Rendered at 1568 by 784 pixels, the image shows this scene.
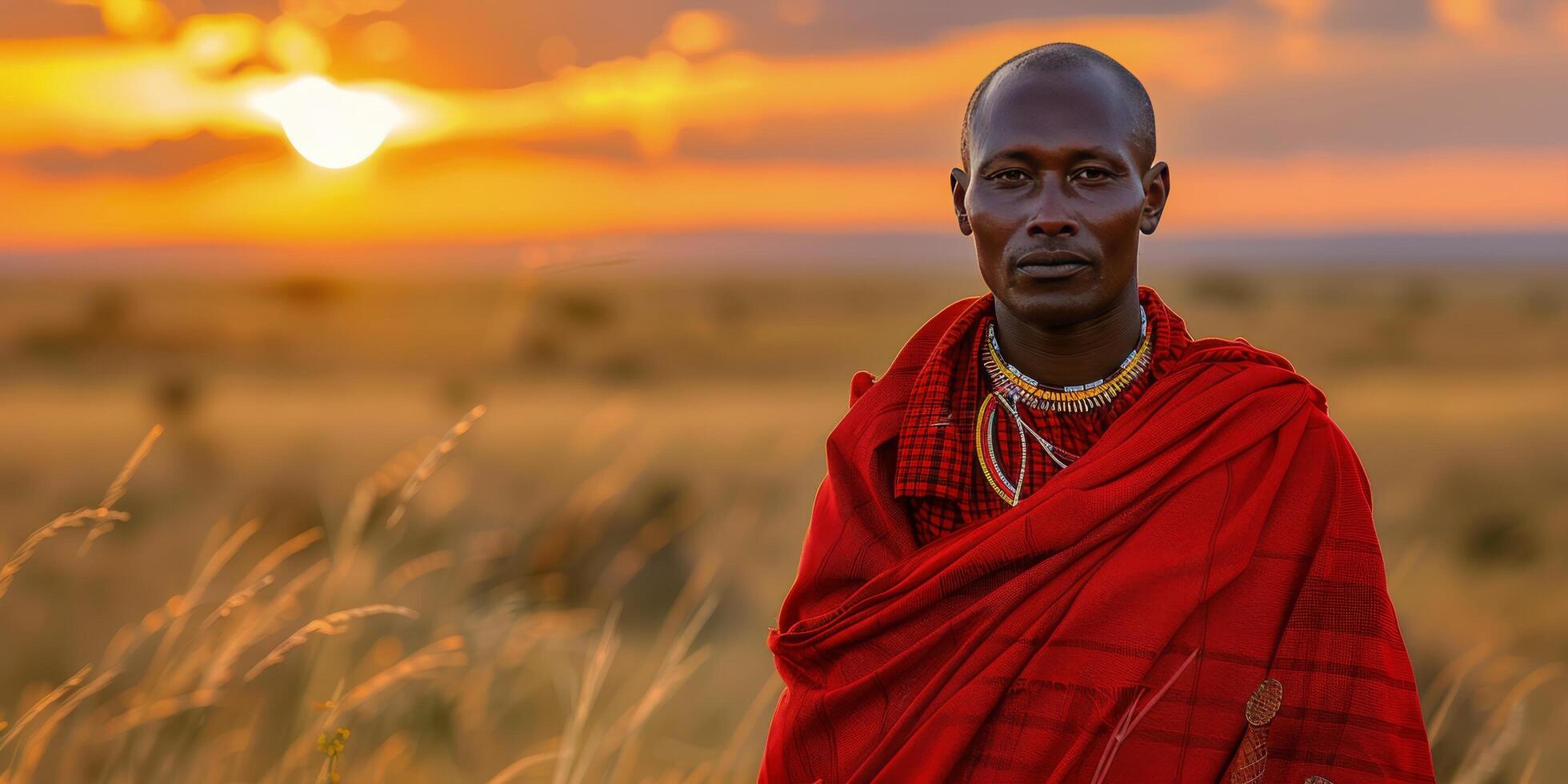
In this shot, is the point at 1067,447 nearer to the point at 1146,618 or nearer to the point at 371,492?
the point at 1146,618

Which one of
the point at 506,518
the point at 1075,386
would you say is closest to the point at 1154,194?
the point at 1075,386

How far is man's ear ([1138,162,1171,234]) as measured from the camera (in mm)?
2768

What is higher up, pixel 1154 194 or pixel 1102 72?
pixel 1102 72

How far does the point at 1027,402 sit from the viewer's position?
2.79 meters

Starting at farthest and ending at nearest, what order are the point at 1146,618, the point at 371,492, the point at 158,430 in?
the point at 371,492 → the point at 158,430 → the point at 1146,618

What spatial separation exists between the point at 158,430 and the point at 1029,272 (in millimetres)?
2161

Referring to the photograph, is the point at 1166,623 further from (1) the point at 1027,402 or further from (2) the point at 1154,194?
(2) the point at 1154,194

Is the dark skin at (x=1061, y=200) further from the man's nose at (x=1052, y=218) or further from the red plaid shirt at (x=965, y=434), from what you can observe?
the red plaid shirt at (x=965, y=434)

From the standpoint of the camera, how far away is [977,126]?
2766 millimetres

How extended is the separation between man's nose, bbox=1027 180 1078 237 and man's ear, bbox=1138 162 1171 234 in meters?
0.19

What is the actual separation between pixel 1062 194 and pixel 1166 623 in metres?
0.82

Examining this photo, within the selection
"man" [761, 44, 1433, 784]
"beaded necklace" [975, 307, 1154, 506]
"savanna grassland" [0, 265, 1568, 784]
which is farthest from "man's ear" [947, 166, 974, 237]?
"savanna grassland" [0, 265, 1568, 784]

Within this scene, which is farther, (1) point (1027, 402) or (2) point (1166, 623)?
(1) point (1027, 402)

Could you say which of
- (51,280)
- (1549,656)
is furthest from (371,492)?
(51,280)
